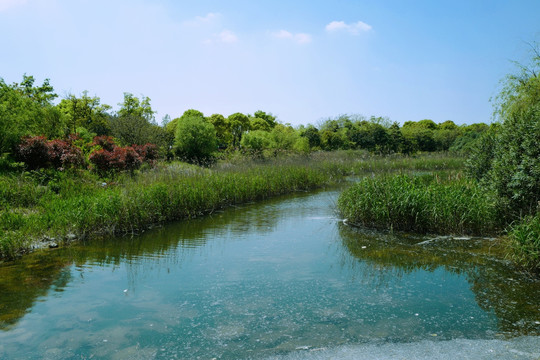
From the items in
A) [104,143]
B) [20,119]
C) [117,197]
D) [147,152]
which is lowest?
[117,197]

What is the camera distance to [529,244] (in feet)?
19.9

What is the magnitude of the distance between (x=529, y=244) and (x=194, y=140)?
17.8 meters

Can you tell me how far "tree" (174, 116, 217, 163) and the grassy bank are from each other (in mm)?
4640

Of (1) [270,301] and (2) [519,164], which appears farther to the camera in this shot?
(2) [519,164]

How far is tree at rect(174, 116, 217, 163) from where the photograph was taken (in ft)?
70.1

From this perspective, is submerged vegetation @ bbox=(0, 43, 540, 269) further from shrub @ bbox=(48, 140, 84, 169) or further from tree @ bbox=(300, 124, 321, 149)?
tree @ bbox=(300, 124, 321, 149)

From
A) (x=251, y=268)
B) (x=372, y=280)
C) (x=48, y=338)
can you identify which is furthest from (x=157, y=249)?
(x=372, y=280)

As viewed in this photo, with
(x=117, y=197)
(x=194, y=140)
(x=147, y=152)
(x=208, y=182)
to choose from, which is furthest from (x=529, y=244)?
(x=194, y=140)

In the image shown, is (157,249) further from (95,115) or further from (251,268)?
(95,115)

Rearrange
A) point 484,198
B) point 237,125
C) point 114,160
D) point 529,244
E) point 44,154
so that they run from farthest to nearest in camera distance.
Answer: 1. point 237,125
2. point 114,160
3. point 44,154
4. point 484,198
5. point 529,244

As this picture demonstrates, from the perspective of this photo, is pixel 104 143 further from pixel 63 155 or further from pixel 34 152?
pixel 34 152

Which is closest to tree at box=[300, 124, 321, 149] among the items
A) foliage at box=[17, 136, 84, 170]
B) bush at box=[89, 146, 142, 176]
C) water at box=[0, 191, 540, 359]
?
bush at box=[89, 146, 142, 176]

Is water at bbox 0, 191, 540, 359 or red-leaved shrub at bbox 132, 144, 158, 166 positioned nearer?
water at bbox 0, 191, 540, 359

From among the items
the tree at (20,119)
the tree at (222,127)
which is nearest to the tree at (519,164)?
the tree at (20,119)
